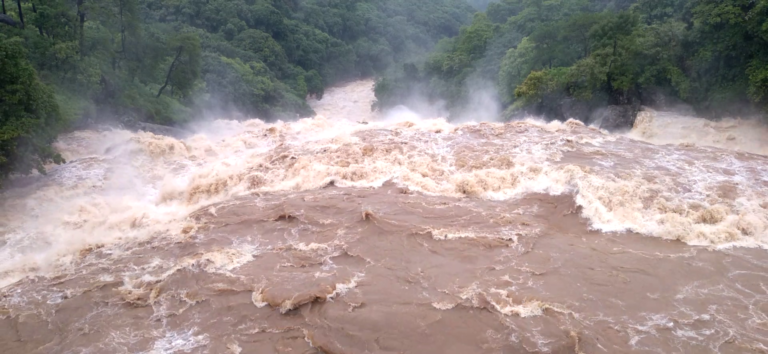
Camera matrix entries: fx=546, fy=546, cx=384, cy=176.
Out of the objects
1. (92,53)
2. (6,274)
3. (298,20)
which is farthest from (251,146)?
(298,20)

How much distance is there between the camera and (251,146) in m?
19.3

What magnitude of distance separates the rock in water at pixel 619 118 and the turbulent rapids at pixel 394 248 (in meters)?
3.40

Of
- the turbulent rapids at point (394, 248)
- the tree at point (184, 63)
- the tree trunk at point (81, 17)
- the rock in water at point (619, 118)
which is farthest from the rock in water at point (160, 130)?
the rock in water at point (619, 118)

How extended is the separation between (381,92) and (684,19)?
1937cm

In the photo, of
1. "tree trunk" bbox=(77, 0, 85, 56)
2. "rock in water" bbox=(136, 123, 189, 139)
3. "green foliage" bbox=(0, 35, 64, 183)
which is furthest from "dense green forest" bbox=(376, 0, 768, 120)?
"green foliage" bbox=(0, 35, 64, 183)

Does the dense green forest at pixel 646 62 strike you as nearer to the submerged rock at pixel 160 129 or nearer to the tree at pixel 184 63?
the tree at pixel 184 63

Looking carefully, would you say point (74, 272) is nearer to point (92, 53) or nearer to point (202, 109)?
point (92, 53)

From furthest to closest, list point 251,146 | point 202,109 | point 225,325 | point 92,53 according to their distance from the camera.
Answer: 1. point 202,109
2. point 92,53
3. point 251,146
4. point 225,325

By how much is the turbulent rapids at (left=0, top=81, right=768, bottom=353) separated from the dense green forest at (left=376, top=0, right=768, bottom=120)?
2361 mm

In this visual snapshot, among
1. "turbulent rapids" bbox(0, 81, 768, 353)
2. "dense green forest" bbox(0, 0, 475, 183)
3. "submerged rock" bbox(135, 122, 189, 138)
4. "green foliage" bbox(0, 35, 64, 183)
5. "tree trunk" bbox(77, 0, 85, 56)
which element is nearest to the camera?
"turbulent rapids" bbox(0, 81, 768, 353)

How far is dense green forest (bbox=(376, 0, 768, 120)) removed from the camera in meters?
18.8

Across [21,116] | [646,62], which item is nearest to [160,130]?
[21,116]

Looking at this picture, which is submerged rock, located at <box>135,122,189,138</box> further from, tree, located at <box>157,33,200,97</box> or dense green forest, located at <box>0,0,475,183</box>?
tree, located at <box>157,33,200,97</box>

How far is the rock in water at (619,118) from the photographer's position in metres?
21.5
